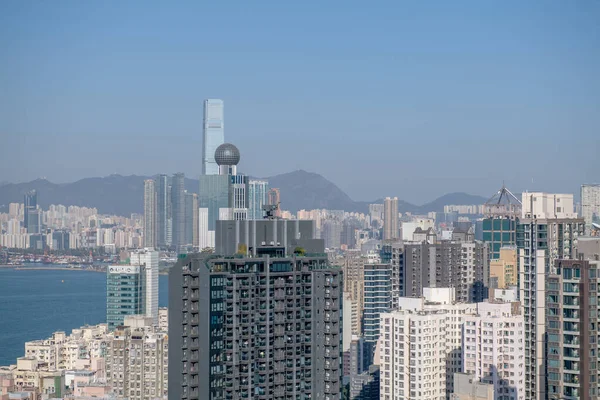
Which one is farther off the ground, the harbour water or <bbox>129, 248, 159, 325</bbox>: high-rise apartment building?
<bbox>129, 248, 159, 325</bbox>: high-rise apartment building

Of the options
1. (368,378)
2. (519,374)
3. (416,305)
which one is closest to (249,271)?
(519,374)

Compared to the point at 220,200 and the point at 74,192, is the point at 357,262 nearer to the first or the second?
the point at 220,200

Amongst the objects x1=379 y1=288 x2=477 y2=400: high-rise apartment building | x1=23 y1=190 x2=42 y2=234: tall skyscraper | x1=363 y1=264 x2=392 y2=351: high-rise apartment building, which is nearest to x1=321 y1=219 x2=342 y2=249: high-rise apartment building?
x1=23 y1=190 x2=42 y2=234: tall skyscraper

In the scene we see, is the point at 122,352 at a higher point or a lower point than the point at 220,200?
lower

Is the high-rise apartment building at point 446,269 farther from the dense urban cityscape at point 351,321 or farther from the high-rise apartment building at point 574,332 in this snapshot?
the high-rise apartment building at point 574,332

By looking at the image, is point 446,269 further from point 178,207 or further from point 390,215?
point 178,207

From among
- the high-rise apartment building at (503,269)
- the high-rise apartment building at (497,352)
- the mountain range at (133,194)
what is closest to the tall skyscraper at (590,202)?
the high-rise apartment building at (503,269)

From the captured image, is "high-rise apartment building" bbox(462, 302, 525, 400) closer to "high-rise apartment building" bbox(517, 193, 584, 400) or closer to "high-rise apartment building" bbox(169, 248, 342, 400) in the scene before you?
"high-rise apartment building" bbox(517, 193, 584, 400)
